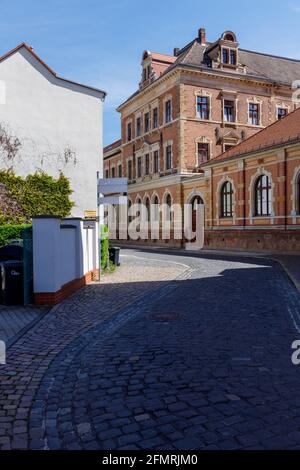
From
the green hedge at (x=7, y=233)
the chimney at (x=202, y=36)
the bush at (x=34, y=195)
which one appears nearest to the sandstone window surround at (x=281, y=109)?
the chimney at (x=202, y=36)

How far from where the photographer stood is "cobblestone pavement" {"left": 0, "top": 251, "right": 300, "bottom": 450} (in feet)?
11.6

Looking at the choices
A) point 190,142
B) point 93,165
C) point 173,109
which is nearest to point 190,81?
point 173,109

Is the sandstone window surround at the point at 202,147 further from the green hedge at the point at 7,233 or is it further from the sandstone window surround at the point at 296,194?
the green hedge at the point at 7,233

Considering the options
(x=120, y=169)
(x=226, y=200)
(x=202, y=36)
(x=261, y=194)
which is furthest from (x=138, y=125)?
(x=261, y=194)

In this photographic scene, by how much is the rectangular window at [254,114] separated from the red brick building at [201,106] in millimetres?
80

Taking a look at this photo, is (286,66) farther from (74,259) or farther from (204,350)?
(204,350)

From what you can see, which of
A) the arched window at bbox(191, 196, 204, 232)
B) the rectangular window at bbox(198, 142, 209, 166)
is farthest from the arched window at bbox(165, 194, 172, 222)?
the rectangular window at bbox(198, 142, 209, 166)

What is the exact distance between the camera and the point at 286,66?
43.9 m

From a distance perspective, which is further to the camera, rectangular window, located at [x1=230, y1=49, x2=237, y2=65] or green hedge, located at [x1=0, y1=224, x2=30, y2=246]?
rectangular window, located at [x1=230, y1=49, x2=237, y2=65]

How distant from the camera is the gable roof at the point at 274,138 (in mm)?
25906

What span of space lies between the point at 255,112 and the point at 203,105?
17.8ft

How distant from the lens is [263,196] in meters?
28.0

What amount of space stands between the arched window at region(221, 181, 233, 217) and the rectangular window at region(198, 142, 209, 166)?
7108 mm

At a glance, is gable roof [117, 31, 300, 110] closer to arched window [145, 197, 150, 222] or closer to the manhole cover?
arched window [145, 197, 150, 222]
